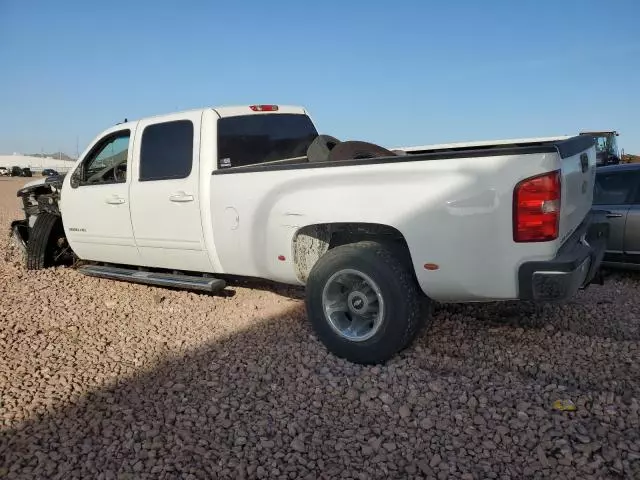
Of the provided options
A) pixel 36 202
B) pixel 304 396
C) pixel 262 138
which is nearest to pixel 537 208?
pixel 304 396

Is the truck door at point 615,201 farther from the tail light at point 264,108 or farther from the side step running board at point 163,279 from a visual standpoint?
the side step running board at point 163,279

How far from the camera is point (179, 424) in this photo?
3055 mm

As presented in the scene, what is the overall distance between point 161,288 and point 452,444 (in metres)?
4.19

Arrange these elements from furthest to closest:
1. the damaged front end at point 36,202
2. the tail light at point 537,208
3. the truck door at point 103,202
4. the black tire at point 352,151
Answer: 1. the damaged front end at point 36,202
2. the truck door at point 103,202
3. the black tire at point 352,151
4. the tail light at point 537,208

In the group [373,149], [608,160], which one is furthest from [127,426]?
[608,160]

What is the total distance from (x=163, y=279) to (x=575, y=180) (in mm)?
3861

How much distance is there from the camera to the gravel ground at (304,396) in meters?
2.65

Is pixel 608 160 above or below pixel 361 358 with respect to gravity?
above

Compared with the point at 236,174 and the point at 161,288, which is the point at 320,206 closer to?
the point at 236,174

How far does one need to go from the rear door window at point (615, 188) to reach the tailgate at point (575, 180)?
7.21 ft

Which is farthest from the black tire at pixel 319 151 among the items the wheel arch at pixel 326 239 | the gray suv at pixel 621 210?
the gray suv at pixel 621 210

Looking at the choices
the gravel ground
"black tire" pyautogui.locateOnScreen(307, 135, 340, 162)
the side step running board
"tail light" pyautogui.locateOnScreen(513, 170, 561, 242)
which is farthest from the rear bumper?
the side step running board

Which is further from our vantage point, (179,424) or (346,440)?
(179,424)

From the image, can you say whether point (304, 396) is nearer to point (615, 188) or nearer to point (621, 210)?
point (621, 210)
